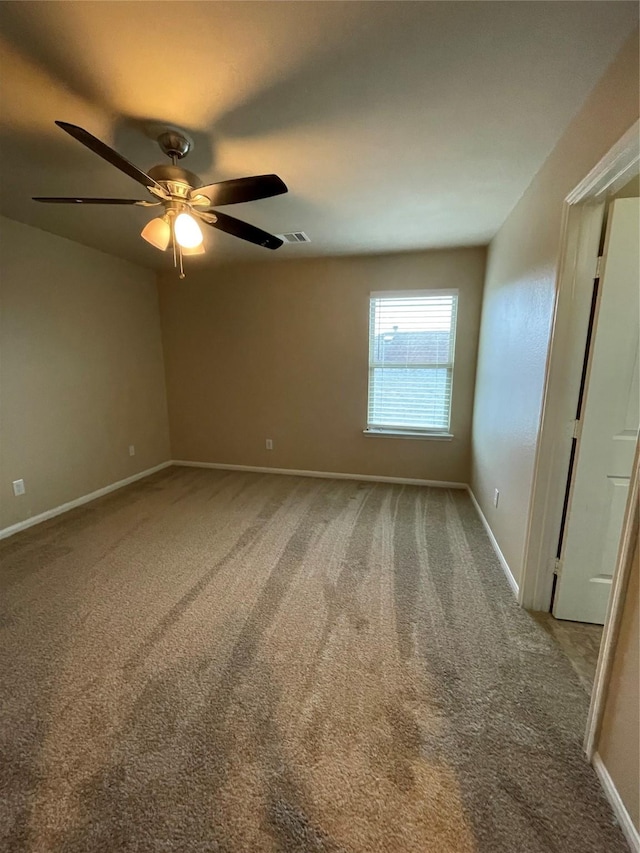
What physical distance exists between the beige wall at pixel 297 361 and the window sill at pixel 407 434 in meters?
0.06

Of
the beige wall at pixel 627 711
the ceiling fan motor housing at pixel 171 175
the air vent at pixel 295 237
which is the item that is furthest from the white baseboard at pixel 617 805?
the air vent at pixel 295 237

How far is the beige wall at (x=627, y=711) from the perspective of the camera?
1.02 m

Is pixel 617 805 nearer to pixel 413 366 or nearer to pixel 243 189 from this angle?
pixel 243 189

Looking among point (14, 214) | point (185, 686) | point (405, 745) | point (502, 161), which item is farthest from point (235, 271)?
point (405, 745)

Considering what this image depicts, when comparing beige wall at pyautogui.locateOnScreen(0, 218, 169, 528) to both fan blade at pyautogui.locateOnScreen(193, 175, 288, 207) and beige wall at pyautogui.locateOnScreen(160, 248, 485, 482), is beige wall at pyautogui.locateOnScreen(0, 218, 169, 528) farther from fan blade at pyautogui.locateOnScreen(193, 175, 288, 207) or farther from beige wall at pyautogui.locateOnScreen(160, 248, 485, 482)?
fan blade at pyautogui.locateOnScreen(193, 175, 288, 207)

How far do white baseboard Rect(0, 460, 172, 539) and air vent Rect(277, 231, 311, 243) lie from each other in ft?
10.1

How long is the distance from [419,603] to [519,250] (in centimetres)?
236

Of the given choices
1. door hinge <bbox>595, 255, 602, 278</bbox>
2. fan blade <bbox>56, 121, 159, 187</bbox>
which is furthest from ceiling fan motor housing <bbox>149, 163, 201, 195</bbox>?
door hinge <bbox>595, 255, 602, 278</bbox>

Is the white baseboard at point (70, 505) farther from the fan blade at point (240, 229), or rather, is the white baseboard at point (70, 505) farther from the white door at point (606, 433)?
the white door at point (606, 433)

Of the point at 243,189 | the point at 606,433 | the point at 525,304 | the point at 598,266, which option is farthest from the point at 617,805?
the point at 243,189

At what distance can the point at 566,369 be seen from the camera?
5.62 feet

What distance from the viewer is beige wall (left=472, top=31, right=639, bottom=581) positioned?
4.39 ft

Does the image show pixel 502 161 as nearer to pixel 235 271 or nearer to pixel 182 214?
pixel 182 214

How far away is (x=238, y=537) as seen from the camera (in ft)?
9.03
